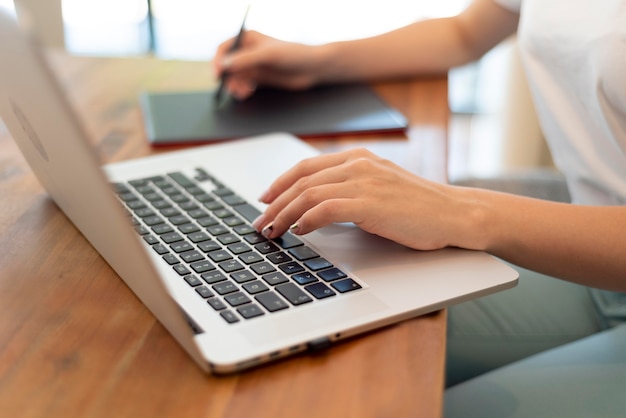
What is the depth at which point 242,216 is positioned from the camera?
748mm

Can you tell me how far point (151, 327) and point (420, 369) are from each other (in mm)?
201

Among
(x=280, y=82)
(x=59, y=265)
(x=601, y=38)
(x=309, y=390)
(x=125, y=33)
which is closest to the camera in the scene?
(x=309, y=390)

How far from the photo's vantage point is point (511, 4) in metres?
1.13

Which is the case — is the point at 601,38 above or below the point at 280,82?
above

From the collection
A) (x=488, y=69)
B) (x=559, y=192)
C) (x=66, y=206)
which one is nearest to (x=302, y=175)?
(x=66, y=206)

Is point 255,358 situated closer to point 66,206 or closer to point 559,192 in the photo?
point 66,206

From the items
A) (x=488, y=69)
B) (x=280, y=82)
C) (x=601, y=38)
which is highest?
(x=601, y=38)

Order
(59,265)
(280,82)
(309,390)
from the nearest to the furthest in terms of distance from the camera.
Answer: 1. (309,390)
2. (59,265)
3. (280,82)

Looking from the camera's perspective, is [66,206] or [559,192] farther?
[559,192]

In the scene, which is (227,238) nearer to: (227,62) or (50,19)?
(227,62)

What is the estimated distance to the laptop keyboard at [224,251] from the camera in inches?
23.1

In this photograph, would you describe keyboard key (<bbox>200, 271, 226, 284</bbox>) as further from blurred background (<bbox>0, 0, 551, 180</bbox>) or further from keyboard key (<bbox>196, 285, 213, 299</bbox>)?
blurred background (<bbox>0, 0, 551, 180</bbox>)

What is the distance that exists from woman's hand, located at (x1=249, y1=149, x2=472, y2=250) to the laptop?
0.02 m

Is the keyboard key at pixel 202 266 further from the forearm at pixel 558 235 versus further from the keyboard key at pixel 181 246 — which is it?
the forearm at pixel 558 235
